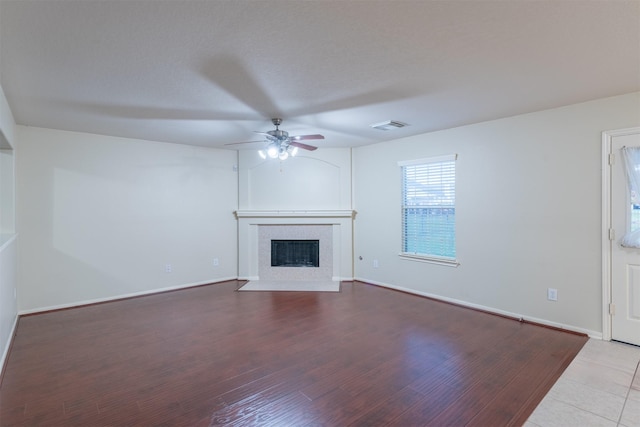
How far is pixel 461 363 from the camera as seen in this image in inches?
104

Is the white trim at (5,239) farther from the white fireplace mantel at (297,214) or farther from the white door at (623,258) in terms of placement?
the white door at (623,258)

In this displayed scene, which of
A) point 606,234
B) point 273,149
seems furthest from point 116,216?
point 606,234

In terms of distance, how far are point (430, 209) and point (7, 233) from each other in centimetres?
530

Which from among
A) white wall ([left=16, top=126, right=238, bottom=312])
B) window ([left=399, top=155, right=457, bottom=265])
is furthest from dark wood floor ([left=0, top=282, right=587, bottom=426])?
window ([left=399, top=155, right=457, bottom=265])

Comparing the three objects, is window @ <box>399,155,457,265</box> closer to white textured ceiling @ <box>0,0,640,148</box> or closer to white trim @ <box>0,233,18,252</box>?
white textured ceiling @ <box>0,0,640,148</box>

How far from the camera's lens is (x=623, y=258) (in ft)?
9.94

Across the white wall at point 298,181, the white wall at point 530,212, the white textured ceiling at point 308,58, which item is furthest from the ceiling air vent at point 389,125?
the white wall at point 298,181

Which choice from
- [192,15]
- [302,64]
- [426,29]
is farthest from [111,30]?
[426,29]

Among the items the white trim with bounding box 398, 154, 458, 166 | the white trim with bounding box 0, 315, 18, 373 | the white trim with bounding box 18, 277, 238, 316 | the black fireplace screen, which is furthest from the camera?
the black fireplace screen

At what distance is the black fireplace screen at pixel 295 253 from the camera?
223 inches

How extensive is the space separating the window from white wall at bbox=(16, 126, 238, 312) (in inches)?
122

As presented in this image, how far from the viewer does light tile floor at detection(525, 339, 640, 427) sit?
198 centimetres

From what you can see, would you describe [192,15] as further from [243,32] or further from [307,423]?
[307,423]

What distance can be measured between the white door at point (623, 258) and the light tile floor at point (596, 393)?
228mm
